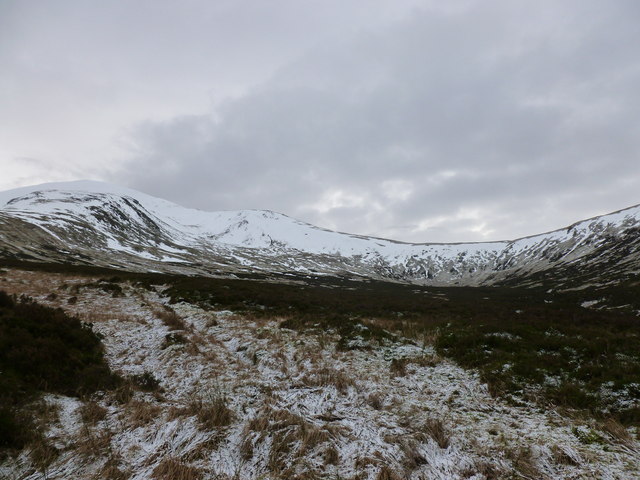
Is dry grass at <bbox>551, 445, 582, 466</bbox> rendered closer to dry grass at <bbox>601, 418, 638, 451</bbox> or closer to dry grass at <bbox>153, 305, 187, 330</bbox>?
dry grass at <bbox>601, 418, 638, 451</bbox>

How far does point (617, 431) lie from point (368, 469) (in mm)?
5416

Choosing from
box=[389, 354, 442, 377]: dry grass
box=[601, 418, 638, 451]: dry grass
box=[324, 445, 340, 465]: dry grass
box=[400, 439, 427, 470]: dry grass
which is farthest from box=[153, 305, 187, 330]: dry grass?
box=[601, 418, 638, 451]: dry grass

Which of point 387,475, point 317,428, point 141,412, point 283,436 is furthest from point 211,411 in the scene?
point 387,475

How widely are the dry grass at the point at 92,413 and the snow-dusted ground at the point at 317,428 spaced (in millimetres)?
85

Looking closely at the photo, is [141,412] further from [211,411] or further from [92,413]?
[211,411]

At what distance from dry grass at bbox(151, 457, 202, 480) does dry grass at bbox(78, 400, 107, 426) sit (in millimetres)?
2803

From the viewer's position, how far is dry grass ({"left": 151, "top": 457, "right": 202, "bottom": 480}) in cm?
571

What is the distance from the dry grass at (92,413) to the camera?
24.8ft

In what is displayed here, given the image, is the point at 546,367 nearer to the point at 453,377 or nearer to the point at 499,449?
the point at 453,377

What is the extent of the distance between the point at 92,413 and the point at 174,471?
3520 mm

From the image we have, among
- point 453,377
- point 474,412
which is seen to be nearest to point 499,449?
point 474,412

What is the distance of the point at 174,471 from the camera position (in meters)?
5.81

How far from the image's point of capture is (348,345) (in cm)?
1388

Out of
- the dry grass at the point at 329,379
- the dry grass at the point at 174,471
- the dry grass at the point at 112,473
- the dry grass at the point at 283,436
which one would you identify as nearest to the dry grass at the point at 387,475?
the dry grass at the point at 283,436
